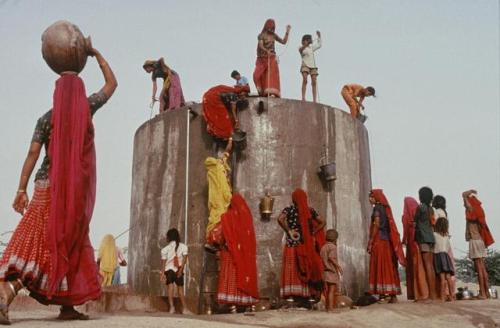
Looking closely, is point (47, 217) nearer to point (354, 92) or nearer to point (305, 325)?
point (305, 325)

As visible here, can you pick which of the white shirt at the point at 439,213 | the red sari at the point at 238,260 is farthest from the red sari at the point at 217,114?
the white shirt at the point at 439,213

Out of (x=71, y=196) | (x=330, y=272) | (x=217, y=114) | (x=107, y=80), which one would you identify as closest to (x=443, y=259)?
(x=330, y=272)

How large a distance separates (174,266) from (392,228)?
117 inches

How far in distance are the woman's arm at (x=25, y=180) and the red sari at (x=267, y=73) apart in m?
5.70

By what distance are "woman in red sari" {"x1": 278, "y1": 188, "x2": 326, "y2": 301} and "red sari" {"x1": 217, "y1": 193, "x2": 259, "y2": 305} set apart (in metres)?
0.42

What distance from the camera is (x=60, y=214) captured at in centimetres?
422

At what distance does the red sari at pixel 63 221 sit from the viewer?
4.10 m

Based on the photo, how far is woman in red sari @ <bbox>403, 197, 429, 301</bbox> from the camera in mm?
8164

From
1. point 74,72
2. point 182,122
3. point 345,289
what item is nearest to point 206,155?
point 182,122

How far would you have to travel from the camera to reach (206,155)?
8836 mm

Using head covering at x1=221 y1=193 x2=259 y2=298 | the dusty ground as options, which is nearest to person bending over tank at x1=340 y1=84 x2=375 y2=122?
head covering at x1=221 y1=193 x2=259 y2=298

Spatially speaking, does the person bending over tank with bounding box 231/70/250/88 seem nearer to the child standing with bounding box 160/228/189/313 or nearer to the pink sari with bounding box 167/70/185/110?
the pink sari with bounding box 167/70/185/110

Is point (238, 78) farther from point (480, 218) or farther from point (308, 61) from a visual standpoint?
point (480, 218)

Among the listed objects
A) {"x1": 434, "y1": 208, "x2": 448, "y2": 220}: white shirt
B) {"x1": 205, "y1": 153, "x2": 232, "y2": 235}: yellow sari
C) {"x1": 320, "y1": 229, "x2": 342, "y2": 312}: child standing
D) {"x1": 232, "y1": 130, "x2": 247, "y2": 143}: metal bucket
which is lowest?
{"x1": 320, "y1": 229, "x2": 342, "y2": 312}: child standing
